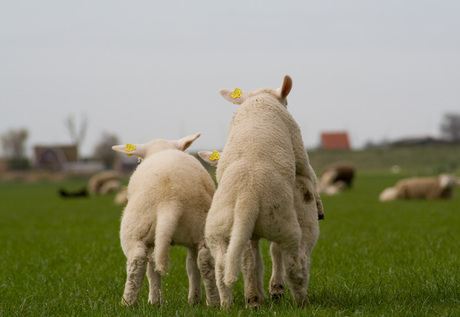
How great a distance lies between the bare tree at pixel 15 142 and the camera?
339ft

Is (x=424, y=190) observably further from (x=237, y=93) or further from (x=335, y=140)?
(x=335, y=140)

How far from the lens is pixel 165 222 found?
4512mm

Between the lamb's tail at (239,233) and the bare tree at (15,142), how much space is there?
344 ft

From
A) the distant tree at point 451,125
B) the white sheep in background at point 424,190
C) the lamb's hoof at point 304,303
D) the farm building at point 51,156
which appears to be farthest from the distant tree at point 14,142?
the lamb's hoof at point 304,303

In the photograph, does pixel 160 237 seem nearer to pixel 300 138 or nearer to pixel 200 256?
pixel 200 256

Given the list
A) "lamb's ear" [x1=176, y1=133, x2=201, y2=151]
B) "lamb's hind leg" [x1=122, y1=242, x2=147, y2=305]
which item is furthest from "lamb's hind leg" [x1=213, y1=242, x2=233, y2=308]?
"lamb's ear" [x1=176, y1=133, x2=201, y2=151]

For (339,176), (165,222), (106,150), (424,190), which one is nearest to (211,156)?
Result: (165,222)

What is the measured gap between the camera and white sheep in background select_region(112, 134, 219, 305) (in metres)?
4.51

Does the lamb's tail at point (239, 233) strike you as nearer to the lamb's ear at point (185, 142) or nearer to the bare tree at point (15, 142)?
the lamb's ear at point (185, 142)

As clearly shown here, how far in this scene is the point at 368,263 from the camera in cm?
666

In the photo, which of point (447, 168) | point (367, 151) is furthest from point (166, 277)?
point (367, 151)

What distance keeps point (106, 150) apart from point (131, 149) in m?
84.4

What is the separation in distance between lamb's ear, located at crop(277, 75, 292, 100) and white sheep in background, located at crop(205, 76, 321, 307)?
0.43m

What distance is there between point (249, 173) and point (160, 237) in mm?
870
